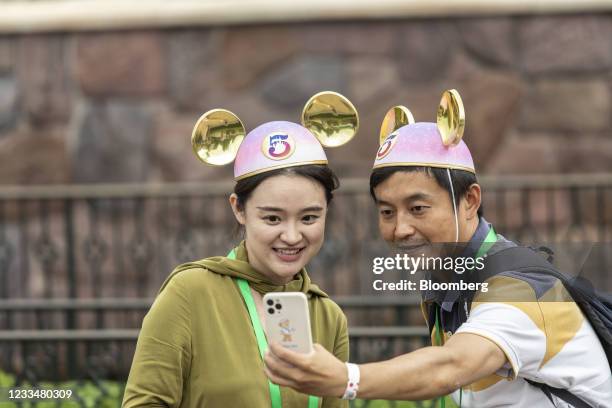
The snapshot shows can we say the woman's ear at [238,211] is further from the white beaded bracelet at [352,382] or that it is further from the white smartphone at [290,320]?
the white beaded bracelet at [352,382]

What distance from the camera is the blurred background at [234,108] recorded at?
8406 mm

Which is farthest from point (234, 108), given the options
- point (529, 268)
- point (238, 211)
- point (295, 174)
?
point (529, 268)

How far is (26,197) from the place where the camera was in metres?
8.65

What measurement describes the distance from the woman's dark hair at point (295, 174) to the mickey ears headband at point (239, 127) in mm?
196

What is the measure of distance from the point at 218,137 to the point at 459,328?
38.1 inches

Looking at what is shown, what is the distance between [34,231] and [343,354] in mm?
5847

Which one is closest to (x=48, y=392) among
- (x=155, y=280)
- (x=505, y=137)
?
(x=155, y=280)

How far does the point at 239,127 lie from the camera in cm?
337

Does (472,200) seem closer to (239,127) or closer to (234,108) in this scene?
(239,127)

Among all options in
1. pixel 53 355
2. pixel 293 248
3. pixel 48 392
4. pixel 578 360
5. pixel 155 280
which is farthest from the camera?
pixel 155 280

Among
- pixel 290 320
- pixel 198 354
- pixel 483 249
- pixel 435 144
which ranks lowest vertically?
pixel 198 354

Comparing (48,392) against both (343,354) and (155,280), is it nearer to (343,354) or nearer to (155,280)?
(343,354)

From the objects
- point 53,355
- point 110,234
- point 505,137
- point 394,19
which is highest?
point 394,19

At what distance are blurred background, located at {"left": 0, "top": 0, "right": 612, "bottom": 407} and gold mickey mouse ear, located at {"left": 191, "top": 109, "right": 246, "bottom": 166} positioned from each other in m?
4.82
